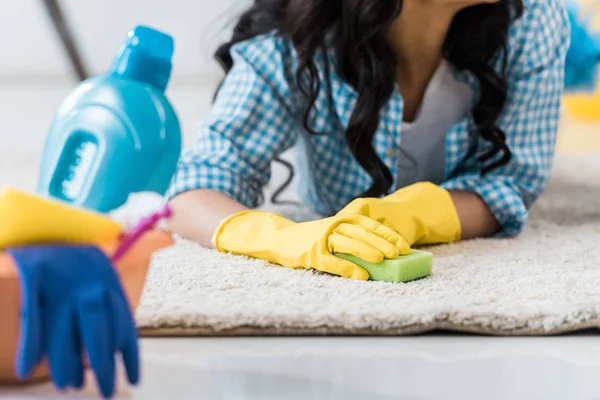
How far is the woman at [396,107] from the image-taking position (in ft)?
3.34

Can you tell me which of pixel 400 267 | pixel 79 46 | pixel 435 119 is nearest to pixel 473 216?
pixel 435 119

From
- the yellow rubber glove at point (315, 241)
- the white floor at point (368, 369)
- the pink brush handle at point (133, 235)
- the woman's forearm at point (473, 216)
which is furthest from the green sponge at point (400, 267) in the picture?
the pink brush handle at point (133, 235)

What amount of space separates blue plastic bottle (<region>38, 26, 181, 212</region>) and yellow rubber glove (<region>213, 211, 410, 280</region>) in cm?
18

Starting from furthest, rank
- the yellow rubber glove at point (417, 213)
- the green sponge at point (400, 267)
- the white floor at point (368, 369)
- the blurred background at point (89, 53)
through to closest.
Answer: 1. the blurred background at point (89, 53)
2. the yellow rubber glove at point (417, 213)
3. the green sponge at point (400, 267)
4. the white floor at point (368, 369)

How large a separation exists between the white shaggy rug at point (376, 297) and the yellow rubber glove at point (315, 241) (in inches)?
0.6

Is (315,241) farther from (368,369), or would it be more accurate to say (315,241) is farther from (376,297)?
(368,369)

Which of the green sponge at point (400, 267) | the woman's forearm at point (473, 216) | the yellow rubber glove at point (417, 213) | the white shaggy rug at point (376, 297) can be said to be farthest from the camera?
the woman's forearm at point (473, 216)

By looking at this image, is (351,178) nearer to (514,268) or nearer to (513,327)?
(514,268)

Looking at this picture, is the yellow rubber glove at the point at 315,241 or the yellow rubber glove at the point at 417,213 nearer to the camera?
the yellow rubber glove at the point at 315,241

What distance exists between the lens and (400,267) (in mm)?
753

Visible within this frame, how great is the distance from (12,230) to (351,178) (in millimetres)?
752

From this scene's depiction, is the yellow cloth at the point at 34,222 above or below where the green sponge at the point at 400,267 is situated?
above

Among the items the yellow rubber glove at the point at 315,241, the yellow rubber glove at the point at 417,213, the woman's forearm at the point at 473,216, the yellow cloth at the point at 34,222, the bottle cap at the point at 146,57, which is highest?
the bottle cap at the point at 146,57

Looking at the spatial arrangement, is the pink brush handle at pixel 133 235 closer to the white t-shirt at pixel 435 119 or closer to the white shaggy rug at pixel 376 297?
the white shaggy rug at pixel 376 297
